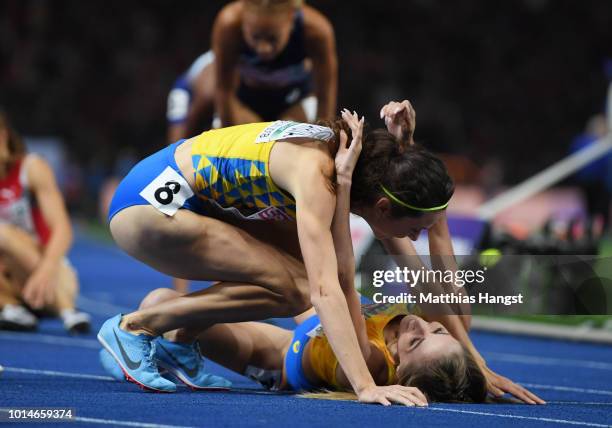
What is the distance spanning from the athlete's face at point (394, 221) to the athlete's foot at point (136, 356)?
3.43ft

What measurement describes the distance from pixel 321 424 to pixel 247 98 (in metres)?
4.43

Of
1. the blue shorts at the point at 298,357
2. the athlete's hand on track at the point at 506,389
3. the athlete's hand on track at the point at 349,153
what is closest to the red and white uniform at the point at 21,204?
the blue shorts at the point at 298,357

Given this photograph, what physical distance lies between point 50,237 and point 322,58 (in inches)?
81.1

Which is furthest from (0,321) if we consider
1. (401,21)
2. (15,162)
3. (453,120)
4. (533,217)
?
(401,21)

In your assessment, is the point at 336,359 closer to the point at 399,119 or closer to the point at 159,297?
the point at 159,297

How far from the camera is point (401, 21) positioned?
23.0 m

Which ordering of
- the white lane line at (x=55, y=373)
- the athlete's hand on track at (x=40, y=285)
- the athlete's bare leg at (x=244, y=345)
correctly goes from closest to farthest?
the athlete's bare leg at (x=244, y=345)
the white lane line at (x=55, y=373)
the athlete's hand on track at (x=40, y=285)

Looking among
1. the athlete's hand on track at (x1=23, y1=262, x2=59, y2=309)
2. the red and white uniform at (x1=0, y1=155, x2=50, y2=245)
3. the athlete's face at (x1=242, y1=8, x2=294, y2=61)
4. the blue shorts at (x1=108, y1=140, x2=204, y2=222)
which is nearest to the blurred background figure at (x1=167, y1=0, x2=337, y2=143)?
the athlete's face at (x1=242, y1=8, x2=294, y2=61)

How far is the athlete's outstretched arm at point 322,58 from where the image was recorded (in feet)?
23.4

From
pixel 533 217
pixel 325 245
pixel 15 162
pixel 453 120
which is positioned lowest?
pixel 325 245

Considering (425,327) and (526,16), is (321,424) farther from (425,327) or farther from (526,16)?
(526,16)

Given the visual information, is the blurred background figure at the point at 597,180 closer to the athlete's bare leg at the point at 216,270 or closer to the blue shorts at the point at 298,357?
the blue shorts at the point at 298,357

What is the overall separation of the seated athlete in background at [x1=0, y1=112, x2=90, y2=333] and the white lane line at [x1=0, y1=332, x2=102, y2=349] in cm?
18

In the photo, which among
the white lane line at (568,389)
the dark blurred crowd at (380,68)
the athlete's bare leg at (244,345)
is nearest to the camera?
the athlete's bare leg at (244,345)
